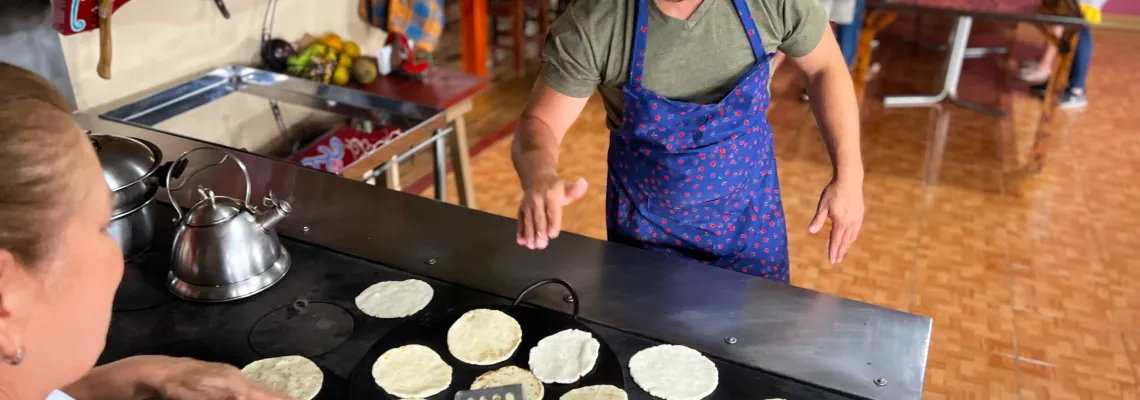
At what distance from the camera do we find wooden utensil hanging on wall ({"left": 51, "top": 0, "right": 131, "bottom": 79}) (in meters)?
1.56

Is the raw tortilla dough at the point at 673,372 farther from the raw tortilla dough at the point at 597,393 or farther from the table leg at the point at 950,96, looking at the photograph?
the table leg at the point at 950,96

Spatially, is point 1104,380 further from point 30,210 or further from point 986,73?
point 986,73

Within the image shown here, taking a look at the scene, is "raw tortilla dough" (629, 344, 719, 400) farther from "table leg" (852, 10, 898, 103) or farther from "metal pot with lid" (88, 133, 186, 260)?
"table leg" (852, 10, 898, 103)

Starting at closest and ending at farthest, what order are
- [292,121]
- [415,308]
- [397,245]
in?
[415,308] → [397,245] → [292,121]

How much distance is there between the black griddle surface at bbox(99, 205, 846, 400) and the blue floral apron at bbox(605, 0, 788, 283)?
1.15ft

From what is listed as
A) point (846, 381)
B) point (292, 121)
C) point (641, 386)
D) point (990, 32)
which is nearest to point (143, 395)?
point (641, 386)

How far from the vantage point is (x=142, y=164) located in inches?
45.1

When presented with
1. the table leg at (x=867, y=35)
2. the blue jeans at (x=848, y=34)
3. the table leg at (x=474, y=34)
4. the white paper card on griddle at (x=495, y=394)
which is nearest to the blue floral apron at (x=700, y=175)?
the white paper card on griddle at (x=495, y=394)

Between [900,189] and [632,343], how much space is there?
236cm

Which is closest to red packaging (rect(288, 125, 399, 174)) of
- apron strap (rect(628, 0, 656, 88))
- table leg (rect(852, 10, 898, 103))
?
apron strap (rect(628, 0, 656, 88))

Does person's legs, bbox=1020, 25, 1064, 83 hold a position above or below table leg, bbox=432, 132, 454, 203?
below

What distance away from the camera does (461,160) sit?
2.20 metres

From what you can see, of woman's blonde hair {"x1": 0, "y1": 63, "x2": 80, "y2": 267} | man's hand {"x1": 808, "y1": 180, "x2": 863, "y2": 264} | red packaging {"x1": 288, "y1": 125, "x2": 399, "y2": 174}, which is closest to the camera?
woman's blonde hair {"x1": 0, "y1": 63, "x2": 80, "y2": 267}

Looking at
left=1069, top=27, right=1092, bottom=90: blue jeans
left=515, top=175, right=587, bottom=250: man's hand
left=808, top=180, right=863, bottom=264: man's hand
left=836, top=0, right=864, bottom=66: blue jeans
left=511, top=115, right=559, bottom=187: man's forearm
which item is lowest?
left=1069, top=27, right=1092, bottom=90: blue jeans
